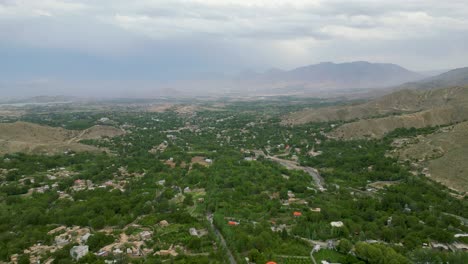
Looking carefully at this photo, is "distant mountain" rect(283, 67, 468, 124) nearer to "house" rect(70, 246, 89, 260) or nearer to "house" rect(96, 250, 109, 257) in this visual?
Answer: "house" rect(96, 250, 109, 257)

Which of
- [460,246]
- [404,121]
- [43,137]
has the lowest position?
[460,246]

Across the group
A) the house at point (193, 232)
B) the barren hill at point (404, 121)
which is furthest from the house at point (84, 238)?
the barren hill at point (404, 121)

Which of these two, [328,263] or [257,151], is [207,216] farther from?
[257,151]

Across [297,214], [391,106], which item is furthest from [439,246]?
[391,106]

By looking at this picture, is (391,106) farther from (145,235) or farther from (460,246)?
(145,235)

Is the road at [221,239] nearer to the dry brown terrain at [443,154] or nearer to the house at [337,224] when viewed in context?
the house at [337,224]

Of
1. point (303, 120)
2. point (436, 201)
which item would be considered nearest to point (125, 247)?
point (436, 201)

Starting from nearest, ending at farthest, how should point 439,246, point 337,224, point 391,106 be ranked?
point 439,246 → point 337,224 → point 391,106
